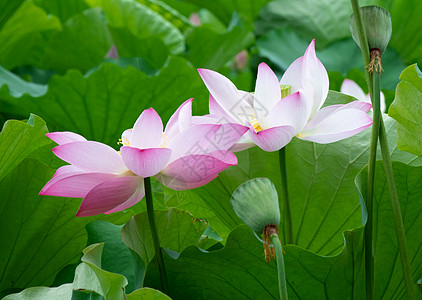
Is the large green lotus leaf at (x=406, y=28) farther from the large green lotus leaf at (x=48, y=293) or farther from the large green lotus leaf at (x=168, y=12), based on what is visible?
the large green lotus leaf at (x=48, y=293)

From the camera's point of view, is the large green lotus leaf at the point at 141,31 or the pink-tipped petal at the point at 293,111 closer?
the pink-tipped petal at the point at 293,111

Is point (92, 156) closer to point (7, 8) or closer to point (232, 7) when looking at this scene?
point (7, 8)

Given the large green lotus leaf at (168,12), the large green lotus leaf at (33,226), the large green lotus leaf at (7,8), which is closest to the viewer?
the large green lotus leaf at (33,226)

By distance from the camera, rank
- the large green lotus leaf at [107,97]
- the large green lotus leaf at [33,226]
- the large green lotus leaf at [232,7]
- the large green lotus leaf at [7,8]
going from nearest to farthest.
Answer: the large green lotus leaf at [33,226], the large green lotus leaf at [107,97], the large green lotus leaf at [7,8], the large green lotus leaf at [232,7]

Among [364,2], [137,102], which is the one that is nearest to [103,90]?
[137,102]

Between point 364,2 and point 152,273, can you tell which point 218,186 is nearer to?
point 152,273

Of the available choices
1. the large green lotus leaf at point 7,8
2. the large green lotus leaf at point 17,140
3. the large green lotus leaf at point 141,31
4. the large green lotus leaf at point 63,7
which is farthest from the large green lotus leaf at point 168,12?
the large green lotus leaf at point 17,140
